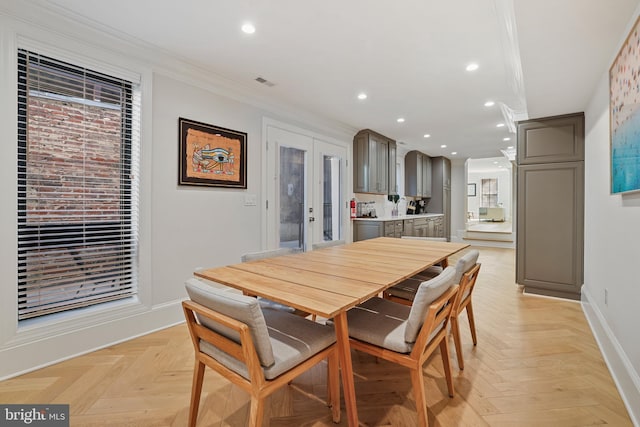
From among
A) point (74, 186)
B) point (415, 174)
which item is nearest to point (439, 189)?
point (415, 174)

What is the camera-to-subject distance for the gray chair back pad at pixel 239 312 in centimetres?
107

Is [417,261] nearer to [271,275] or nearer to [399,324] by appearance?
[399,324]

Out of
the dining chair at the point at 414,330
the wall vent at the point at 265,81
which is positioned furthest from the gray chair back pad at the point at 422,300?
the wall vent at the point at 265,81

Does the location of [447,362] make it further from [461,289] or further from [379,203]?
[379,203]

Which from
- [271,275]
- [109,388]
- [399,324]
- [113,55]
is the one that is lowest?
[109,388]

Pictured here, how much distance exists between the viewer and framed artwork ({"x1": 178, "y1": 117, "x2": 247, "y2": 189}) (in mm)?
2846

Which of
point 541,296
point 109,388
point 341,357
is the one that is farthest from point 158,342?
point 541,296

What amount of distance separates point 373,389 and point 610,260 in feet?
6.55

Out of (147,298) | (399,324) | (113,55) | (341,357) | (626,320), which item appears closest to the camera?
(341,357)

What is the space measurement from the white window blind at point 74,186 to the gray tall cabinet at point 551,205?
4.21m

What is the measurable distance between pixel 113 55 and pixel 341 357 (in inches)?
109

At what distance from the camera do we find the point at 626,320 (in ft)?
5.92

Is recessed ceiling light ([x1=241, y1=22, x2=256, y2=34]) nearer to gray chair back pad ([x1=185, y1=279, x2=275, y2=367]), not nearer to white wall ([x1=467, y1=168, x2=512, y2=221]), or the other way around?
gray chair back pad ([x1=185, y1=279, x2=275, y2=367])

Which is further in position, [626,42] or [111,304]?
[111,304]
